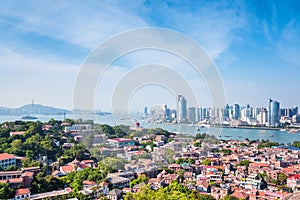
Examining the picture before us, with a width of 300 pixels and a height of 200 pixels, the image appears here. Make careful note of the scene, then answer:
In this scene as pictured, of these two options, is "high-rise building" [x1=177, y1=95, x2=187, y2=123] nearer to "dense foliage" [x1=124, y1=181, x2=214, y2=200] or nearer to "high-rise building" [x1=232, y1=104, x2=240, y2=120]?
"dense foliage" [x1=124, y1=181, x2=214, y2=200]

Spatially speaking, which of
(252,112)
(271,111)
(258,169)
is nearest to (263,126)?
(271,111)

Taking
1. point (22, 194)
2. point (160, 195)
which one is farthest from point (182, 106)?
point (22, 194)

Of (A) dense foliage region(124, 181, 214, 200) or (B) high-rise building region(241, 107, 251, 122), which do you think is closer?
(A) dense foliage region(124, 181, 214, 200)

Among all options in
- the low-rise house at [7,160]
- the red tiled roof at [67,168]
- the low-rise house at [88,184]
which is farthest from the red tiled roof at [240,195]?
the low-rise house at [7,160]

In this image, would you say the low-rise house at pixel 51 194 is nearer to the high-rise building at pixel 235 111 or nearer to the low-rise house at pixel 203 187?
the low-rise house at pixel 203 187

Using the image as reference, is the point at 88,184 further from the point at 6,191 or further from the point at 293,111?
the point at 293,111

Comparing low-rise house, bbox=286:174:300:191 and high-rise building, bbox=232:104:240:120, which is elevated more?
high-rise building, bbox=232:104:240:120

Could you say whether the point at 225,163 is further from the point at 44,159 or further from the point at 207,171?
the point at 44,159

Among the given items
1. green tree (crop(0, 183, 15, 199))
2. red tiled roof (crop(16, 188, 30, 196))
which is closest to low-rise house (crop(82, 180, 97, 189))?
red tiled roof (crop(16, 188, 30, 196))
